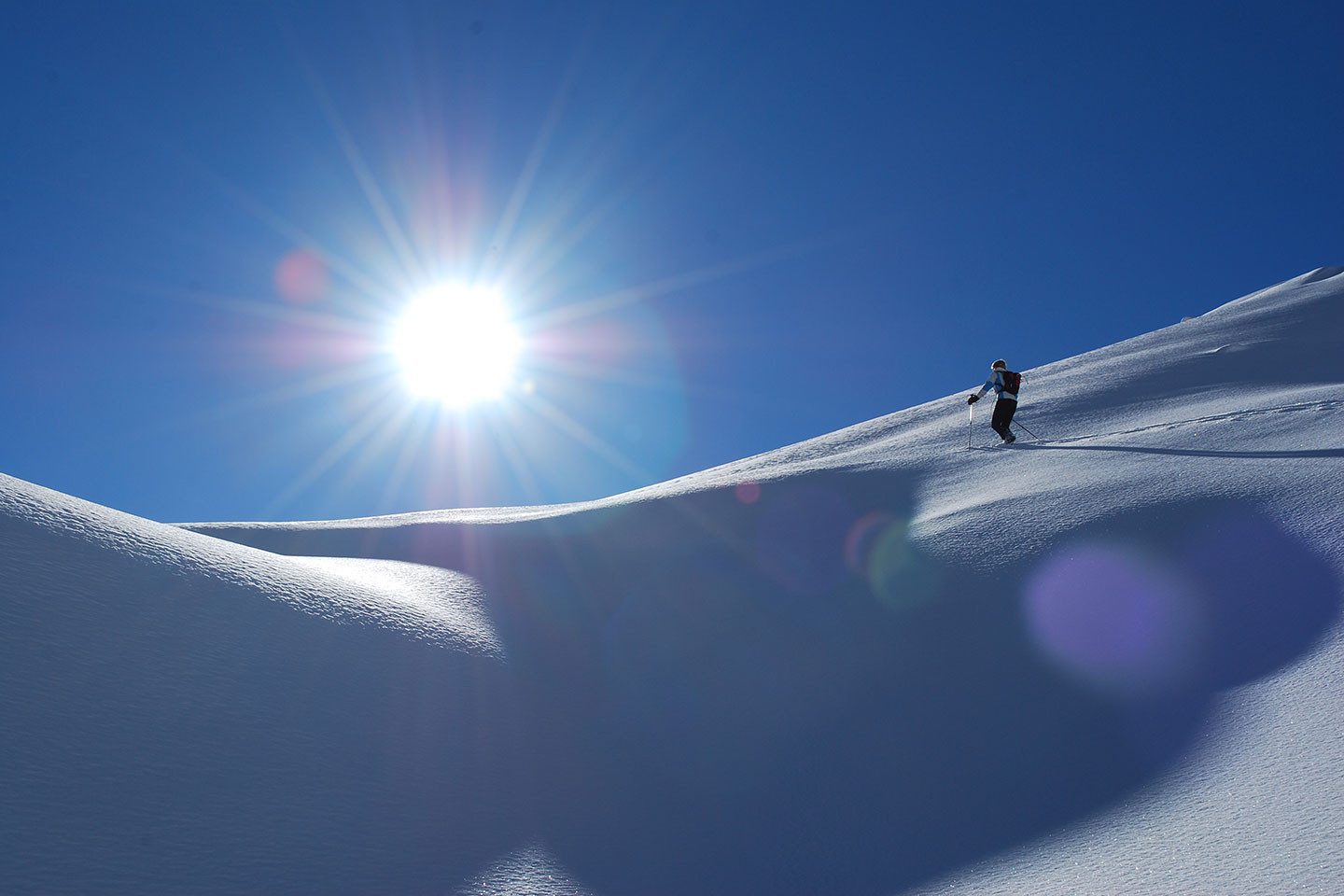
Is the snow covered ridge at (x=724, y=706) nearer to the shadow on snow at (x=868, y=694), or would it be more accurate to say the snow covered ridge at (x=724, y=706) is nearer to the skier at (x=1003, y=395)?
the shadow on snow at (x=868, y=694)

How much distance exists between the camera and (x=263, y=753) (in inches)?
130

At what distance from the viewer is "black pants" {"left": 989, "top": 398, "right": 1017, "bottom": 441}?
10.2 metres

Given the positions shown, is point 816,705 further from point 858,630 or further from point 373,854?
point 373,854

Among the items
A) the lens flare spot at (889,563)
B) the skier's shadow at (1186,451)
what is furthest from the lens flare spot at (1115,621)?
the skier's shadow at (1186,451)

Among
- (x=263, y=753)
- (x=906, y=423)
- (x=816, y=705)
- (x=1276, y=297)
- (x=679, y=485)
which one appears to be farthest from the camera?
(x=1276, y=297)

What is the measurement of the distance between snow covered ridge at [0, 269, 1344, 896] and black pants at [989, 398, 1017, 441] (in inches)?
121

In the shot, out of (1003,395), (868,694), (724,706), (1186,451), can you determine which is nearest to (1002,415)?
(1003,395)

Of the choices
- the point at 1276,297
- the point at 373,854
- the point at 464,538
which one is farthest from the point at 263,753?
the point at 1276,297

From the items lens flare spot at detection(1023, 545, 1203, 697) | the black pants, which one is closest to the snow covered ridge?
lens flare spot at detection(1023, 545, 1203, 697)

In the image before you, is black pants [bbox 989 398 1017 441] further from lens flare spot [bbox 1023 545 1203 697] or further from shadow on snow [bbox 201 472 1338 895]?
lens flare spot [bbox 1023 545 1203 697]

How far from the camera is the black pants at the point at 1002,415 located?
1023 centimetres

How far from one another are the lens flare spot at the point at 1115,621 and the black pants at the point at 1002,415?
16.7 feet

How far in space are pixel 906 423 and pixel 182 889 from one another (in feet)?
41.0

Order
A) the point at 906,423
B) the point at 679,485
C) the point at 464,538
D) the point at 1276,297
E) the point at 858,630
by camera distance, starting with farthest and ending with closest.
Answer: the point at 1276,297, the point at 906,423, the point at 679,485, the point at 464,538, the point at 858,630
